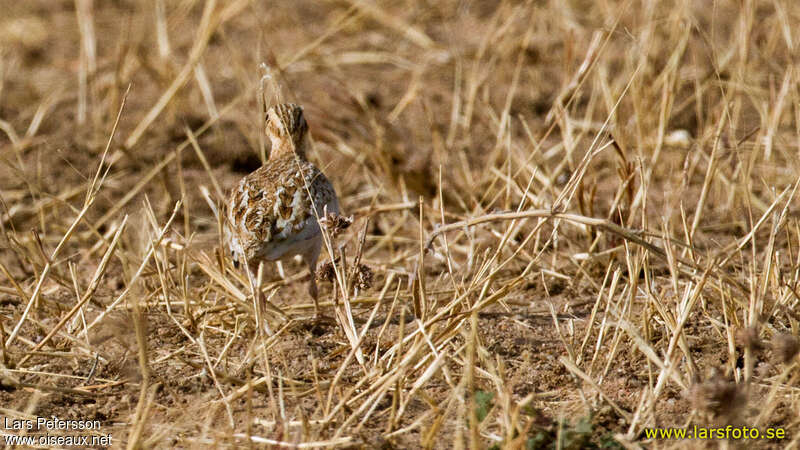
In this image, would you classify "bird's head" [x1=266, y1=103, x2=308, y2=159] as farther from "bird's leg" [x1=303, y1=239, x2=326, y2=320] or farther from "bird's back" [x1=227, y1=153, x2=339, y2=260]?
"bird's leg" [x1=303, y1=239, x2=326, y2=320]

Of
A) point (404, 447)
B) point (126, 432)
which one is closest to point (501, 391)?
point (404, 447)

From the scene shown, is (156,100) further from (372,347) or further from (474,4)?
(372,347)

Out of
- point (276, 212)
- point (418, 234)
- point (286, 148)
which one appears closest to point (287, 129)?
point (286, 148)

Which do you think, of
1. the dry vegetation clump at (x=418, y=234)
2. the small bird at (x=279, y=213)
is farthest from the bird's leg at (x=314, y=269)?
the dry vegetation clump at (x=418, y=234)

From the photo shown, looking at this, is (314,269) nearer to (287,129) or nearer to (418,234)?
(287,129)

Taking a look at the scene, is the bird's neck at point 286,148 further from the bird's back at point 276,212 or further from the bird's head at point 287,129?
the bird's back at point 276,212
